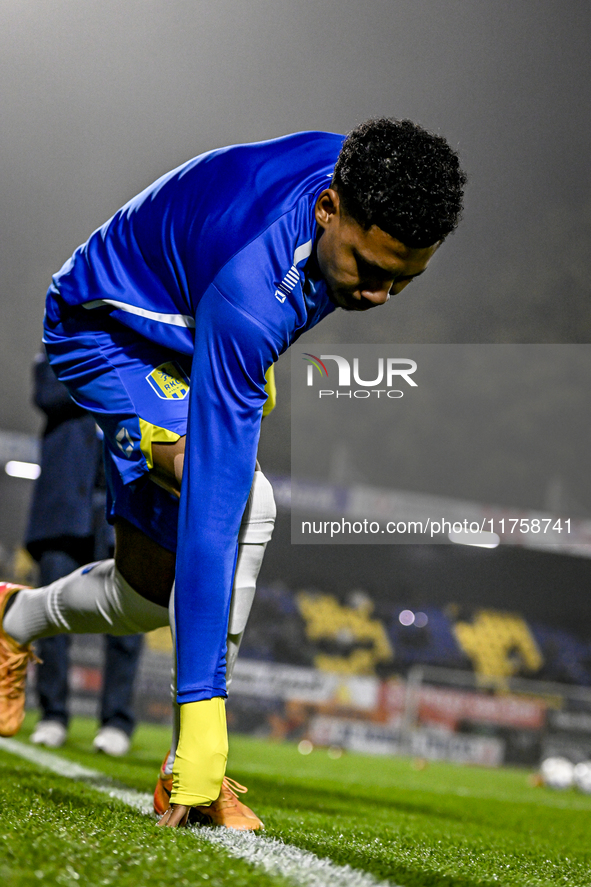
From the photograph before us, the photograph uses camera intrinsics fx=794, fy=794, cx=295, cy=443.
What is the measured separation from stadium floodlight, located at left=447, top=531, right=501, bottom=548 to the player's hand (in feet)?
45.5

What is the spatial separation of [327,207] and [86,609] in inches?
37.1

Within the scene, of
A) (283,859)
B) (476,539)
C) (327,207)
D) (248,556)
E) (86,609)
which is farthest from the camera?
(476,539)

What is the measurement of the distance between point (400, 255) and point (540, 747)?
9173 millimetres

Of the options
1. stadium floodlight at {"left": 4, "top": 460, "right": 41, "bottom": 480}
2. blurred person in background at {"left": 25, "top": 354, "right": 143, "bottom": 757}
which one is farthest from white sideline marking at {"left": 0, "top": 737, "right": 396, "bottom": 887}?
stadium floodlight at {"left": 4, "top": 460, "right": 41, "bottom": 480}

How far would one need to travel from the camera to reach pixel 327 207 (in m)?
1.17

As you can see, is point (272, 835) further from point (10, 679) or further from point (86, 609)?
point (10, 679)

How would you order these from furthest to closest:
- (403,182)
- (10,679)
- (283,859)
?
(10,679) → (403,182) → (283,859)

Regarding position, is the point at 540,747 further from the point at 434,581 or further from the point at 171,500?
the point at 171,500

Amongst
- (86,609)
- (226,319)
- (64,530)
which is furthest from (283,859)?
(64,530)

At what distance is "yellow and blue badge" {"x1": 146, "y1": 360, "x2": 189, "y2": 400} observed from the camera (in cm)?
145

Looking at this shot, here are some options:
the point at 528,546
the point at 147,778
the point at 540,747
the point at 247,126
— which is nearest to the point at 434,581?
the point at 528,546

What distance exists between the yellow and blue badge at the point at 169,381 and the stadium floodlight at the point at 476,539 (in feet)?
44.5

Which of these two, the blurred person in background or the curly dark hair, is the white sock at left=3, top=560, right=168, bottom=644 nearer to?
the curly dark hair

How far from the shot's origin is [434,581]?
49.1 feet
